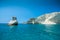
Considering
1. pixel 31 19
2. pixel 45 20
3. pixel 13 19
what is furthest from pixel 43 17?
pixel 13 19

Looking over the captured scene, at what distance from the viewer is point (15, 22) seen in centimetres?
3294

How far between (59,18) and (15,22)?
92.0 ft

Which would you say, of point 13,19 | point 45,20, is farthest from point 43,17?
point 13,19

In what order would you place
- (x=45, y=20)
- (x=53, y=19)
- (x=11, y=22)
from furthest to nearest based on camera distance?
(x=45, y=20) → (x=53, y=19) → (x=11, y=22)

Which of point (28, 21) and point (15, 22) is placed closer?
point (15, 22)

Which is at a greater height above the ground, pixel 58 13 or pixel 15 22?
pixel 58 13

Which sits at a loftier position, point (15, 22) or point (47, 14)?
point (47, 14)

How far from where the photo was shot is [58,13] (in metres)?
55.6

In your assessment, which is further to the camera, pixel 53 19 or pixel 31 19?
pixel 31 19

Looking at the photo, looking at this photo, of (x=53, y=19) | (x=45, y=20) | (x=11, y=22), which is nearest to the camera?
(x=11, y=22)

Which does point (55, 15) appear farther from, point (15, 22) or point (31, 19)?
point (15, 22)

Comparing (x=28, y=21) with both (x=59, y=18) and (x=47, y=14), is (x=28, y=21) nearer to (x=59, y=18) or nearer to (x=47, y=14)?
(x=47, y=14)

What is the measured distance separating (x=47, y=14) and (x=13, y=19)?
103ft

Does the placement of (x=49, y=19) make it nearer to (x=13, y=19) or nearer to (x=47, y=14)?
(x=47, y=14)
